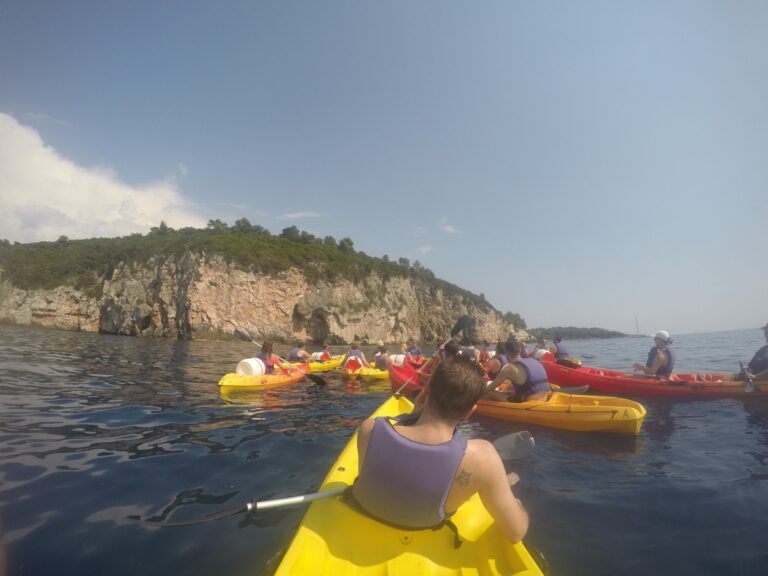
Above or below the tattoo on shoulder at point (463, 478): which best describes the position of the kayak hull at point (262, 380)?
below

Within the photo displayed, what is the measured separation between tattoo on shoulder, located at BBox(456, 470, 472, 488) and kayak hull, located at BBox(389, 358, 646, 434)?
574cm

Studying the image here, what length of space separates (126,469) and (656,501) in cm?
655

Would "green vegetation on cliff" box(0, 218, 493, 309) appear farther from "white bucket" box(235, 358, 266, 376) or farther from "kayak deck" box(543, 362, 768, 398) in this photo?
"kayak deck" box(543, 362, 768, 398)

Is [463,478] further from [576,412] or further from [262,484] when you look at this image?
[576,412]

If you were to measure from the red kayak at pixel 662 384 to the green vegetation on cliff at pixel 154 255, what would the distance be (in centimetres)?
4682

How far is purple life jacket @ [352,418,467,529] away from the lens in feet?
8.43

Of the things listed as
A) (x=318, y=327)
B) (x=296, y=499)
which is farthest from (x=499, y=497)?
(x=318, y=327)

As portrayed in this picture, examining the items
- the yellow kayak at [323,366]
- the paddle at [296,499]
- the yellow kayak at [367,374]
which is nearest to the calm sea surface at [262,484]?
the paddle at [296,499]

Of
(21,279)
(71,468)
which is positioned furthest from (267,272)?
(71,468)

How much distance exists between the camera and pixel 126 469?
505cm

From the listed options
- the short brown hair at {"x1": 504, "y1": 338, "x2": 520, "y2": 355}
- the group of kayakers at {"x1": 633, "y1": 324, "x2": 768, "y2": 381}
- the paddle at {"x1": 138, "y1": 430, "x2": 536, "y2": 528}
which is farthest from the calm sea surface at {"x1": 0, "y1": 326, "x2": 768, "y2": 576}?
the group of kayakers at {"x1": 633, "y1": 324, "x2": 768, "y2": 381}

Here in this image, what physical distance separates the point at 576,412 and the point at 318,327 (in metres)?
51.7

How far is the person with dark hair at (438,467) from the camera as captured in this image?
259 cm

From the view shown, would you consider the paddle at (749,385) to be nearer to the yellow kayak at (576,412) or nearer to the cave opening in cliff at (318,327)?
the yellow kayak at (576,412)
